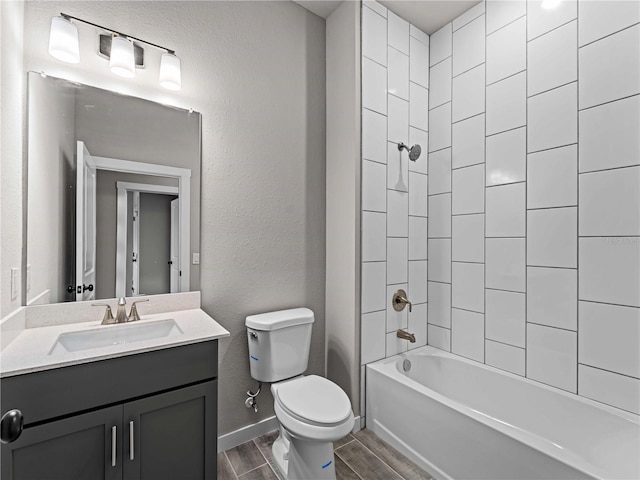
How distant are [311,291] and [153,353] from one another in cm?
117

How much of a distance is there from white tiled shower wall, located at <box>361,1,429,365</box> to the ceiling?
0.17 ft

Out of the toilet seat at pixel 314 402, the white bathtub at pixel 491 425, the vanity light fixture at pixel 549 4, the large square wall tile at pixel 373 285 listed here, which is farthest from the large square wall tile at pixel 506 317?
Answer: the vanity light fixture at pixel 549 4

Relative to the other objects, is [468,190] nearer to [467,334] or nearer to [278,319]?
[467,334]

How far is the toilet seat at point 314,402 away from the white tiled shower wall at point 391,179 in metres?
0.50

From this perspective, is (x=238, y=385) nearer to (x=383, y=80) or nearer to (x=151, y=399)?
(x=151, y=399)

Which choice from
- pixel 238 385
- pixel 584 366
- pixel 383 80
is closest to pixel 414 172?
pixel 383 80

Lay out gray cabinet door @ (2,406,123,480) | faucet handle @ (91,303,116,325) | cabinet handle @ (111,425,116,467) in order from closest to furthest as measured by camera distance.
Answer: gray cabinet door @ (2,406,123,480), cabinet handle @ (111,425,116,467), faucet handle @ (91,303,116,325)

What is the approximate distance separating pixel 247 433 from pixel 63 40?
2167 mm

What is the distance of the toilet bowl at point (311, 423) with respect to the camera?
4.63 ft

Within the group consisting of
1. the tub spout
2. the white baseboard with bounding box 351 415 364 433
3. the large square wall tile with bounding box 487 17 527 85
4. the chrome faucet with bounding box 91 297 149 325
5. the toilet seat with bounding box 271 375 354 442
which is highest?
the large square wall tile with bounding box 487 17 527 85

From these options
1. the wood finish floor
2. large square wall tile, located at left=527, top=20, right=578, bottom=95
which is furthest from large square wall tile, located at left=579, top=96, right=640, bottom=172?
the wood finish floor

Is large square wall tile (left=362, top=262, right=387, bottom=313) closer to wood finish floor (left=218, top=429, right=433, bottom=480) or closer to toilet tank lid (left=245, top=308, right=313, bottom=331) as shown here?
toilet tank lid (left=245, top=308, right=313, bottom=331)

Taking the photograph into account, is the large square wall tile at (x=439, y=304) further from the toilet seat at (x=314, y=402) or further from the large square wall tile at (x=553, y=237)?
the toilet seat at (x=314, y=402)

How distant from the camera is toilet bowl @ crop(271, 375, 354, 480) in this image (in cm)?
141
